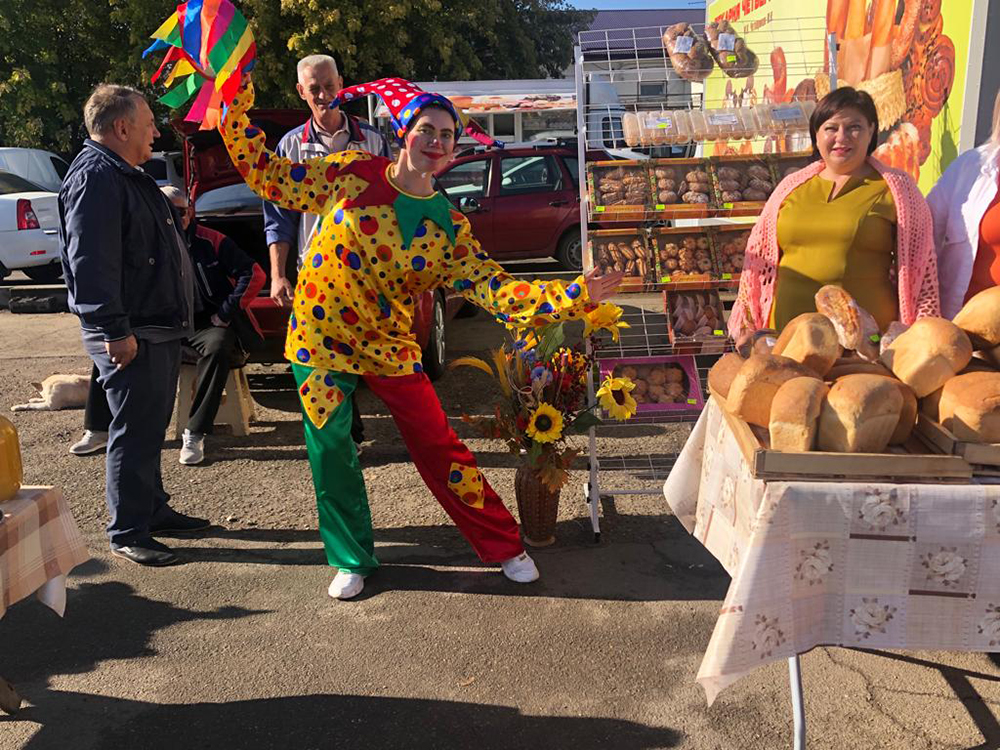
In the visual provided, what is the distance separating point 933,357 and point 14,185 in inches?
533

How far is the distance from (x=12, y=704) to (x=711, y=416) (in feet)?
8.26

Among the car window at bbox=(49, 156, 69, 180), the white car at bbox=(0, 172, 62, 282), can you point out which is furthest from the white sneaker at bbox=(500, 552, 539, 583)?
the car window at bbox=(49, 156, 69, 180)

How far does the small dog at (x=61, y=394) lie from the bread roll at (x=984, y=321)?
233 inches

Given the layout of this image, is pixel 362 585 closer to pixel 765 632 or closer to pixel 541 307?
pixel 541 307

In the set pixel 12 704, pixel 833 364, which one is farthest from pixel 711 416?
pixel 12 704

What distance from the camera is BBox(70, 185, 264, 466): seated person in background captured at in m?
5.27

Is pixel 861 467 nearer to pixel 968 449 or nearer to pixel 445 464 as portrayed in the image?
pixel 968 449

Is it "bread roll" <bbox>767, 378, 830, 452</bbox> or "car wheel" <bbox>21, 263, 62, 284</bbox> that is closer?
"bread roll" <bbox>767, 378, 830, 452</bbox>

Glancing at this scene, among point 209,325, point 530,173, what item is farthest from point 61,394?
point 530,173

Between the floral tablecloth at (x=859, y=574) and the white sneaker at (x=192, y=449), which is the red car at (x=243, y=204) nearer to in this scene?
the white sneaker at (x=192, y=449)

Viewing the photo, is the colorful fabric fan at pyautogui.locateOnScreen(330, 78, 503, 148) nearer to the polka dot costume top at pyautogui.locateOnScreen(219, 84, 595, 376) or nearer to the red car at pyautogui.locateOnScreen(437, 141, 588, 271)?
the polka dot costume top at pyautogui.locateOnScreen(219, 84, 595, 376)

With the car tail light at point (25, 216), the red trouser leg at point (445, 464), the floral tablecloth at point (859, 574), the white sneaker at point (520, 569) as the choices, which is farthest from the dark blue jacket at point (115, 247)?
the car tail light at point (25, 216)

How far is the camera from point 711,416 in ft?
8.77

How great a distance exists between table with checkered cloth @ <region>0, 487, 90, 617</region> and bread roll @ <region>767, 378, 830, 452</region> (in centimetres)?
208
